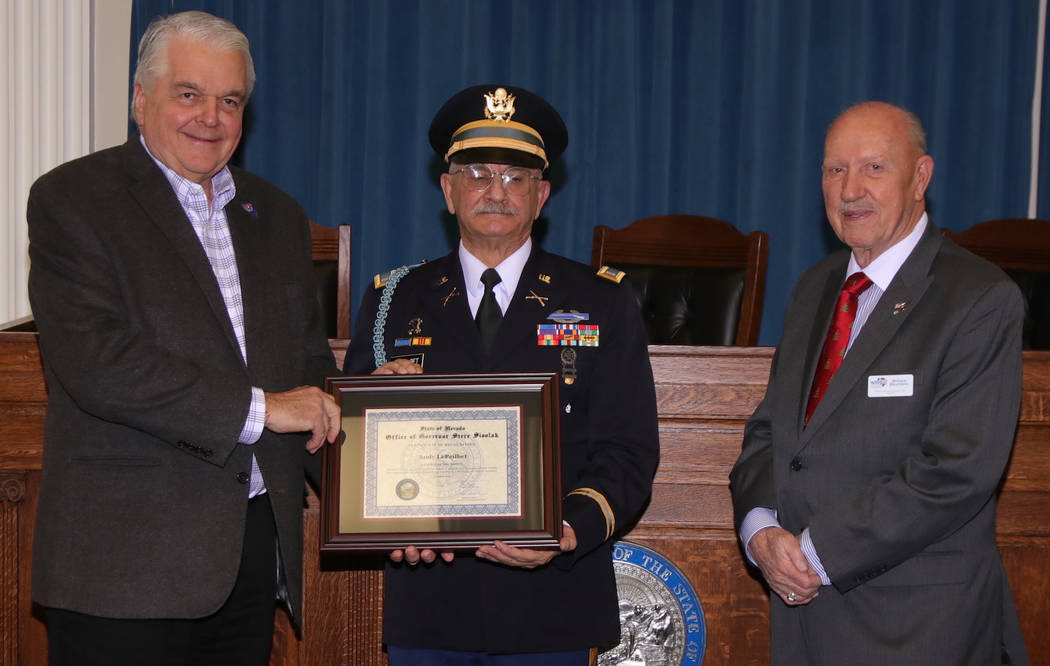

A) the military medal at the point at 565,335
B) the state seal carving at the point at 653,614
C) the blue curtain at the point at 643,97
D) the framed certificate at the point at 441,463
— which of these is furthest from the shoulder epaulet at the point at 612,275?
the blue curtain at the point at 643,97

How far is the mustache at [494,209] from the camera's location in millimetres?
1990

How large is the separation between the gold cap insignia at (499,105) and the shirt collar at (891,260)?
32.8 inches

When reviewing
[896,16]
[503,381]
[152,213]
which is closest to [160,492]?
[152,213]

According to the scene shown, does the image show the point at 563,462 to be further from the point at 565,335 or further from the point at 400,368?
the point at 400,368

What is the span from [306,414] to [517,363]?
0.44 metres

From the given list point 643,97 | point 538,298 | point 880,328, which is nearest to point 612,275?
point 538,298

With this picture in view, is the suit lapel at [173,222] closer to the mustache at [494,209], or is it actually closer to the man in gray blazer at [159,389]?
the man in gray blazer at [159,389]

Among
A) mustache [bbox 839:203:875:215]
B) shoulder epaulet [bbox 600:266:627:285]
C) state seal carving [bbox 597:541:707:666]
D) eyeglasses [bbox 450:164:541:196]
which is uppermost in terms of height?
eyeglasses [bbox 450:164:541:196]

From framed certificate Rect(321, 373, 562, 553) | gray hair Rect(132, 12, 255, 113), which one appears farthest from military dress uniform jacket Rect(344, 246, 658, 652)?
gray hair Rect(132, 12, 255, 113)

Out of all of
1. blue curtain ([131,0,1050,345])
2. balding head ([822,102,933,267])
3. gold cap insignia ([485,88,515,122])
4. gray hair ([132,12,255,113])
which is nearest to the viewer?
gray hair ([132,12,255,113])

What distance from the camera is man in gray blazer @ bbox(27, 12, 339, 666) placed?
1697 millimetres

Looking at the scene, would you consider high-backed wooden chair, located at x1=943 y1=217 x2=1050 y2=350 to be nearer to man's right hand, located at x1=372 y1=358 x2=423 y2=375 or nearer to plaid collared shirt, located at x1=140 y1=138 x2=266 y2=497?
man's right hand, located at x1=372 y1=358 x2=423 y2=375

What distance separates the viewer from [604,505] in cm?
187

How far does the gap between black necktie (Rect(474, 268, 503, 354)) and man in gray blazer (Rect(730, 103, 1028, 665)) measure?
2.06 feet
